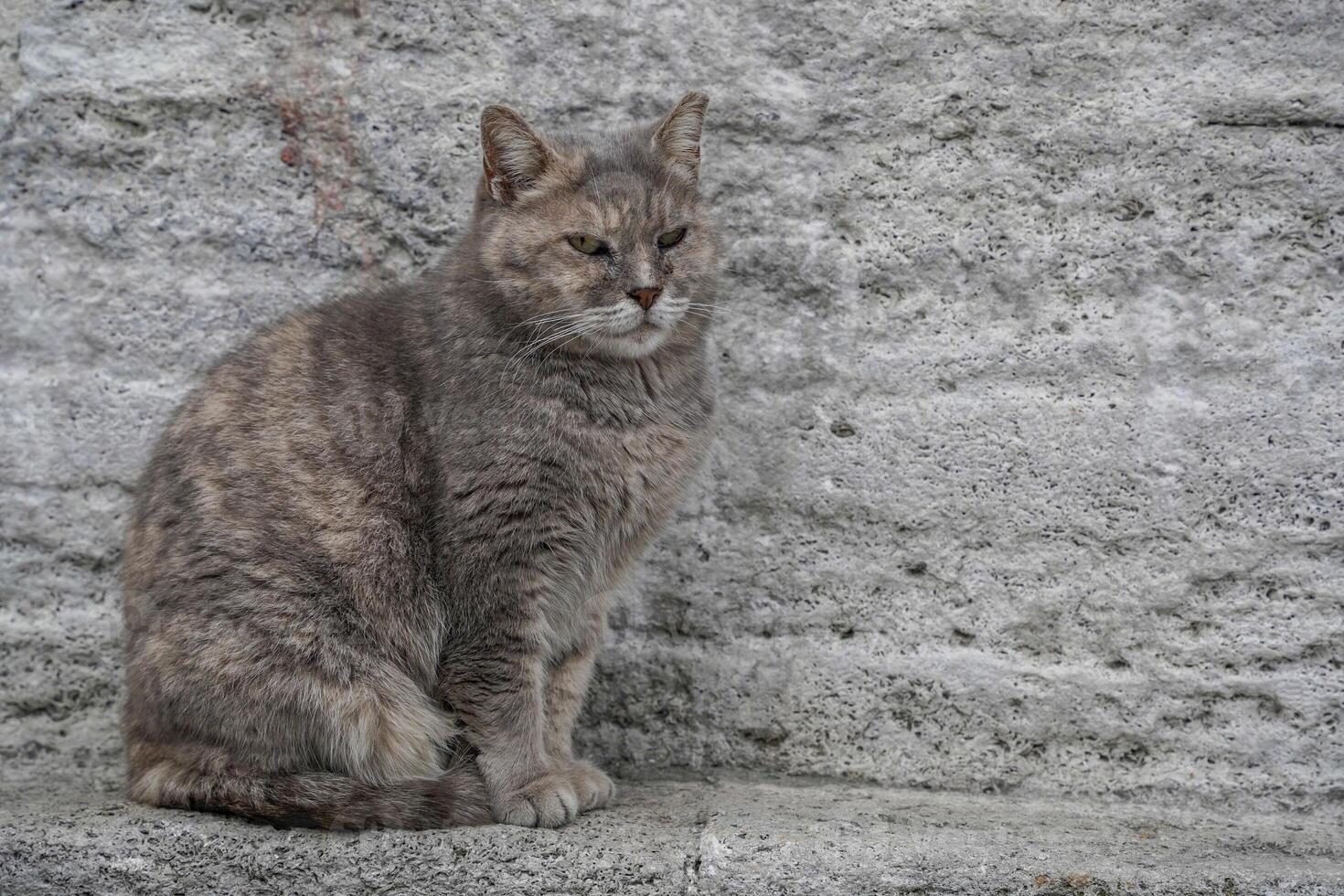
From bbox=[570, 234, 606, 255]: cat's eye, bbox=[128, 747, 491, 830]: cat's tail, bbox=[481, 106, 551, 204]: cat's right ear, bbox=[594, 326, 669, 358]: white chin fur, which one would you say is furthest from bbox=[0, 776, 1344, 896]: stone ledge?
bbox=[481, 106, 551, 204]: cat's right ear

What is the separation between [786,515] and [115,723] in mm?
1869

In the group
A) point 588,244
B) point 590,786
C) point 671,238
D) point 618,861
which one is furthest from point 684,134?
point 618,861

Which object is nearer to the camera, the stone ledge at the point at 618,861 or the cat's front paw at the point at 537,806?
the stone ledge at the point at 618,861

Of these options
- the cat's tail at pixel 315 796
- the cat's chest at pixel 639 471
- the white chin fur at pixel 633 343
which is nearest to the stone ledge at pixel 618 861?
the cat's tail at pixel 315 796

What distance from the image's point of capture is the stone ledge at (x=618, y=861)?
2.60 m

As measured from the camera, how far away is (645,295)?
2.73 m

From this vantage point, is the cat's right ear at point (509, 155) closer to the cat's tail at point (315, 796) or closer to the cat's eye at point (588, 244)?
the cat's eye at point (588, 244)

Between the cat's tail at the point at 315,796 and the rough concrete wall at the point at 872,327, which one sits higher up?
the rough concrete wall at the point at 872,327

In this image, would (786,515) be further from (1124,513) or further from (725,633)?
(1124,513)

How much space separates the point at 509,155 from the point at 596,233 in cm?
27

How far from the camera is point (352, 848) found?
2631 millimetres

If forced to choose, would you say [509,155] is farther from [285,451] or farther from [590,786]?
[590,786]

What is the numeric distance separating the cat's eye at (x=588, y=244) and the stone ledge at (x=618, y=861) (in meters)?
1.25

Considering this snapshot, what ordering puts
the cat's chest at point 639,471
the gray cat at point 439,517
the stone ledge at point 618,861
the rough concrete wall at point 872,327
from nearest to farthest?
the stone ledge at point 618,861
the gray cat at point 439,517
the cat's chest at point 639,471
the rough concrete wall at point 872,327
